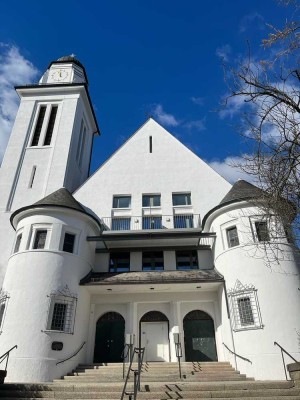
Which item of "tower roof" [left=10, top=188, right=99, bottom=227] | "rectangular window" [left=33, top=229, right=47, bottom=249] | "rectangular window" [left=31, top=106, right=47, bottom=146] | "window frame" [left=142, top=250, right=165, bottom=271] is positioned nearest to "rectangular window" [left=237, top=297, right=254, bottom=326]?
"window frame" [left=142, top=250, right=165, bottom=271]

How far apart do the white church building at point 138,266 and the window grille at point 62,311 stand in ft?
0.16

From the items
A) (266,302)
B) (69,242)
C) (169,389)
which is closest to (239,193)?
(266,302)

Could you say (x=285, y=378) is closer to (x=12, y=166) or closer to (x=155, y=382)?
(x=155, y=382)

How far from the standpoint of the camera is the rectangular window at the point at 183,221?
2081cm

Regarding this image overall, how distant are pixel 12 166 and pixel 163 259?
14.0m

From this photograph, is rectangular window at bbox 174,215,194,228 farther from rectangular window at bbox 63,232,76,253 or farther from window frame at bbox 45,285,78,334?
window frame at bbox 45,285,78,334

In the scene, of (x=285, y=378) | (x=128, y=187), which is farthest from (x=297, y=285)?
(x=128, y=187)

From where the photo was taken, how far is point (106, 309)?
18.0m

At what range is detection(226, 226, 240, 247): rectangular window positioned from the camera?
16.6 m

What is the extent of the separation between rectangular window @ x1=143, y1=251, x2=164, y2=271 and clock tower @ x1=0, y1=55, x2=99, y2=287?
28.3 feet

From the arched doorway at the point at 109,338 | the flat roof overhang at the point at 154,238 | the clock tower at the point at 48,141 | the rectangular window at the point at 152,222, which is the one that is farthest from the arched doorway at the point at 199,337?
the clock tower at the point at 48,141

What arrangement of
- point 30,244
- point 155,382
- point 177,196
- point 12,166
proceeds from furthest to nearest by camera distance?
point 12,166, point 177,196, point 30,244, point 155,382

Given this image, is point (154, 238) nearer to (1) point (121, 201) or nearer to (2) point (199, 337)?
(1) point (121, 201)

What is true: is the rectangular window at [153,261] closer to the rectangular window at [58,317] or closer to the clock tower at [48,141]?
the rectangular window at [58,317]
